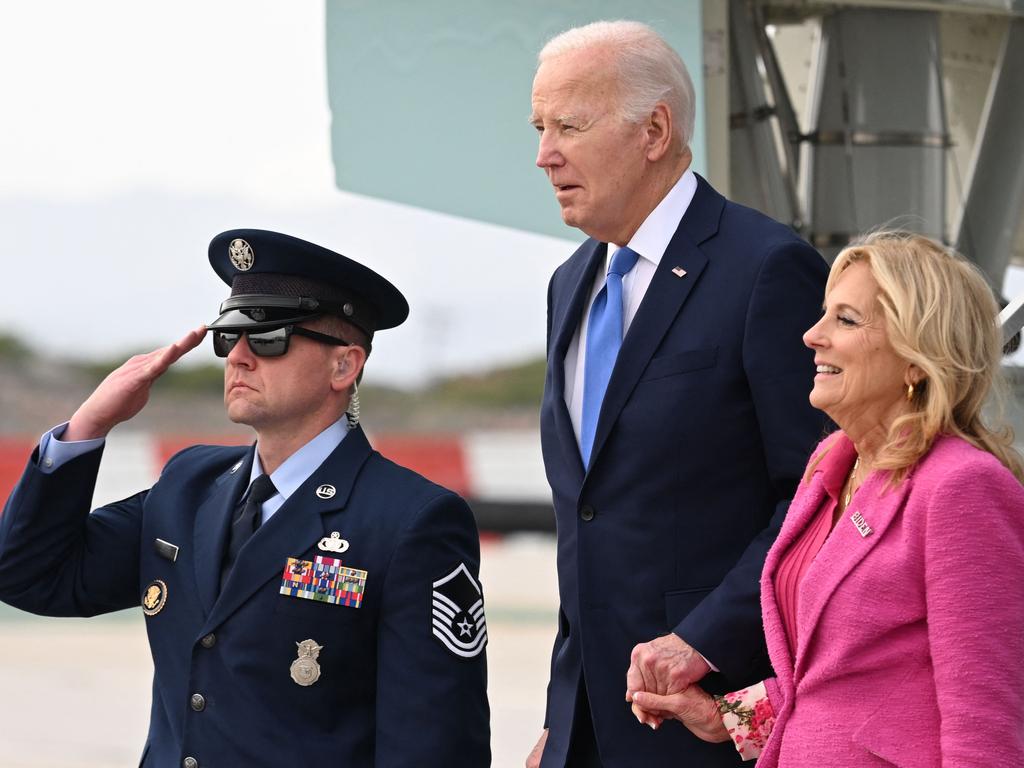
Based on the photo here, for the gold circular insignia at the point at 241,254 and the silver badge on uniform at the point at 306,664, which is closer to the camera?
the silver badge on uniform at the point at 306,664

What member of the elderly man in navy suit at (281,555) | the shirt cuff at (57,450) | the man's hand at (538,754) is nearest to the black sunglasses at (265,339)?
the elderly man in navy suit at (281,555)

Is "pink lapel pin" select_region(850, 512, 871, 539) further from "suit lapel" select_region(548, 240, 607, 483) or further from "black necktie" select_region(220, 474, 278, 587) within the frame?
"black necktie" select_region(220, 474, 278, 587)

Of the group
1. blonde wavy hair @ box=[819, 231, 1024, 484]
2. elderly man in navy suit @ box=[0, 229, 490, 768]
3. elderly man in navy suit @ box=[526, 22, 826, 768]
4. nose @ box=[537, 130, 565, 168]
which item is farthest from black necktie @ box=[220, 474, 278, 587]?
blonde wavy hair @ box=[819, 231, 1024, 484]

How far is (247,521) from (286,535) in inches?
3.1

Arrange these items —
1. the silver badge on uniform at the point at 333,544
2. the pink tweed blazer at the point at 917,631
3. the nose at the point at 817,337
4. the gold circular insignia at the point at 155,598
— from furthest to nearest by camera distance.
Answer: the gold circular insignia at the point at 155,598, the silver badge on uniform at the point at 333,544, the nose at the point at 817,337, the pink tweed blazer at the point at 917,631

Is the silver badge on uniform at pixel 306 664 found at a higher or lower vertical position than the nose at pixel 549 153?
lower

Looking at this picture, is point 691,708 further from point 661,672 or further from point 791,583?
point 791,583

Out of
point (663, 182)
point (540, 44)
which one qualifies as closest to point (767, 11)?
point (540, 44)

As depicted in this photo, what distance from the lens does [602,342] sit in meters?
2.52

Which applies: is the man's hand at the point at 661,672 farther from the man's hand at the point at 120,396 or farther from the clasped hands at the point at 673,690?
the man's hand at the point at 120,396

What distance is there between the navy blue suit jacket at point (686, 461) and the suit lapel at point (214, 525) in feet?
1.79

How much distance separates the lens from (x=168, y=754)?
8.21 ft

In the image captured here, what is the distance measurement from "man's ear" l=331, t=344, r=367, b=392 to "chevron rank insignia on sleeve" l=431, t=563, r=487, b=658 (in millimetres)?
352

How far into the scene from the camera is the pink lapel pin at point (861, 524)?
1.98m
